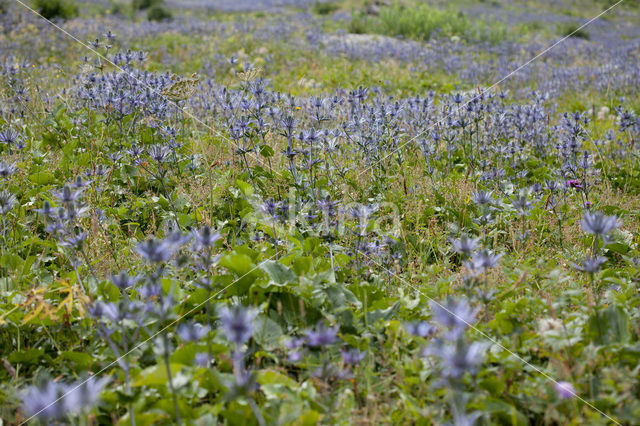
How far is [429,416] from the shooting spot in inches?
50.8

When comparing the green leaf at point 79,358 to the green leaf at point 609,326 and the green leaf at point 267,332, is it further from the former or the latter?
the green leaf at point 609,326

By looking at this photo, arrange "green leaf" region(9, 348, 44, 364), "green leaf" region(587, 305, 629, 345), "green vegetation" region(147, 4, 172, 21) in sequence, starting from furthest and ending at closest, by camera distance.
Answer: "green vegetation" region(147, 4, 172, 21)
"green leaf" region(9, 348, 44, 364)
"green leaf" region(587, 305, 629, 345)

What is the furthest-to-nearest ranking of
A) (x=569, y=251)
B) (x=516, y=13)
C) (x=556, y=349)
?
(x=516, y=13) < (x=569, y=251) < (x=556, y=349)

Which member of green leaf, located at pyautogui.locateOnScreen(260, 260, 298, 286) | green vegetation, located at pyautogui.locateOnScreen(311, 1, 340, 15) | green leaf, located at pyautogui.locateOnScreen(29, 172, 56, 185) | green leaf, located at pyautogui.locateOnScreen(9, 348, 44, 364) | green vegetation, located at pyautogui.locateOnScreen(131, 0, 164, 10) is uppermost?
green vegetation, located at pyautogui.locateOnScreen(131, 0, 164, 10)

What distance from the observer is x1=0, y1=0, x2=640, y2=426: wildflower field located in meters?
1.31

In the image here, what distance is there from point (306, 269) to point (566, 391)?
3.09 feet

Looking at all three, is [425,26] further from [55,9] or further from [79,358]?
[79,358]

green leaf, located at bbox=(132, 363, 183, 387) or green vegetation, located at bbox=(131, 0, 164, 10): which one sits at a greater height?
green vegetation, located at bbox=(131, 0, 164, 10)

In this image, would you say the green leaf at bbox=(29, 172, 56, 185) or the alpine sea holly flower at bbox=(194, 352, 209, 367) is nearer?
the alpine sea holly flower at bbox=(194, 352, 209, 367)

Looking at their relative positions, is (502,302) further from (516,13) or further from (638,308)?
(516,13)

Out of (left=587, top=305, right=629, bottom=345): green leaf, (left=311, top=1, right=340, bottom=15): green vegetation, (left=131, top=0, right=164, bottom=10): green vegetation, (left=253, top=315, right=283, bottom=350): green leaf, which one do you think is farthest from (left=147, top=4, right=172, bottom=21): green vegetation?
(left=587, top=305, right=629, bottom=345): green leaf

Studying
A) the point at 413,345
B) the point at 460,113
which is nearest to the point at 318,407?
the point at 413,345

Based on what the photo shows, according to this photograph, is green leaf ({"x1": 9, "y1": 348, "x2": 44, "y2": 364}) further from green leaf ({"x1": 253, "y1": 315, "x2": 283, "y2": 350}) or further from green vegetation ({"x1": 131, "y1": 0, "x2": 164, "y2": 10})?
green vegetation ({"x1": 131, "y1": 0, "x2": 164, "y2": 10})

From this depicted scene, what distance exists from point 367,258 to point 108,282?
3.57ft
